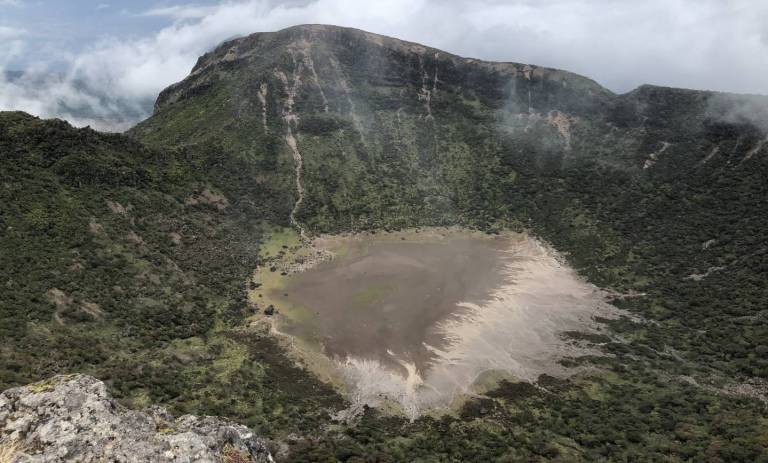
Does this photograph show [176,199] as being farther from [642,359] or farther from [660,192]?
[660,192]

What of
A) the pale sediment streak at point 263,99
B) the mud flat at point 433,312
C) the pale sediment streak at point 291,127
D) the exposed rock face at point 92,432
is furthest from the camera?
the pale sediment streak at point 263,99

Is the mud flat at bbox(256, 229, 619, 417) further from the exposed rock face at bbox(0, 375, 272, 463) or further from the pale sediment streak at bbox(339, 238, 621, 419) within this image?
the exposed rock face at bbox(0, 375, 272, 463)

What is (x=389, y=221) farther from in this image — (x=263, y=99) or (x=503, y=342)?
(x=263, y=99)

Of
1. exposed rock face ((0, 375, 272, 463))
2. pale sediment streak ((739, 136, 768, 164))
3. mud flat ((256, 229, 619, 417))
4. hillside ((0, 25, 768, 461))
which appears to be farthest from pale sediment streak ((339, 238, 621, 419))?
pale sediment streak ((739, 136, 768, 164))

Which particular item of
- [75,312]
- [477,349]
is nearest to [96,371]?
[75,312]

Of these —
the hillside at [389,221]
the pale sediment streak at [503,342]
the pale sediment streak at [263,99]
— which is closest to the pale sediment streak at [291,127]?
the hillside at [389,221]

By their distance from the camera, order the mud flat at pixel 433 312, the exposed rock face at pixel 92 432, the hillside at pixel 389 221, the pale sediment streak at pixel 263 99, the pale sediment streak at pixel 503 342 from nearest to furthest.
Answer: the exposed rock face at pixel 92 432 → the hillside at pixel 389 221 → the pale sediment streak at pixel 503 342 → the mud flat at pixel 433 312 → the pale sediment streak at pixel 263 99

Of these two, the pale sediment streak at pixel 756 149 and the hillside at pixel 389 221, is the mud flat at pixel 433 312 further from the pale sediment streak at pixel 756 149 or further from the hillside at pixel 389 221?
the pale sediment streak at pixel 756 149
